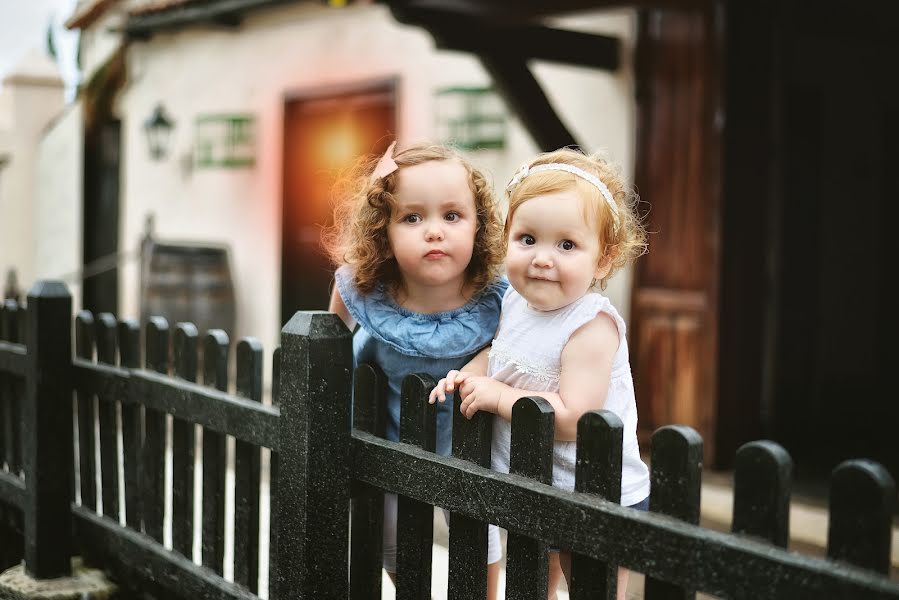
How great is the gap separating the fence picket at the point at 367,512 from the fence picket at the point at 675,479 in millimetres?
697

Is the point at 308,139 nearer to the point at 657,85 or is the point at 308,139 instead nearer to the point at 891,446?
the point at 657,85

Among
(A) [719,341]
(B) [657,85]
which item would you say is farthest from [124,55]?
(A) [719,341]

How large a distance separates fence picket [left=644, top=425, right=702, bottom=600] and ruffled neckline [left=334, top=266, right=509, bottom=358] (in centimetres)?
61

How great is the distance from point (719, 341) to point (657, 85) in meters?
1.42

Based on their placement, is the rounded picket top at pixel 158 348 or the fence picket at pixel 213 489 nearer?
the fence picket at pixel 213 489

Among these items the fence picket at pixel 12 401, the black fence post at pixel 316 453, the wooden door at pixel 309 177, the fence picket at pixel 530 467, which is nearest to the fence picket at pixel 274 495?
the black fence post at pixel 316 453

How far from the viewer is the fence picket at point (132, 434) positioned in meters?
2.77

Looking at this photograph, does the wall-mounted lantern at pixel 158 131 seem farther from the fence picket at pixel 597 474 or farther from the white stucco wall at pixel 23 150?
the fence picket at pixel 597 474

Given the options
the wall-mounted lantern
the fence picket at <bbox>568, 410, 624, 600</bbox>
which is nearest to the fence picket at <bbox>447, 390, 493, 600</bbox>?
the fence picket at <bbox>568, 410, 624, 600</bbox>

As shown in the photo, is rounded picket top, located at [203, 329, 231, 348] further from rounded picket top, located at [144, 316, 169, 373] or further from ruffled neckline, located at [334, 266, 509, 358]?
ruffled neckline, located at [334, 266, 509, 358]

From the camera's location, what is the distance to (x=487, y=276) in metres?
2.16

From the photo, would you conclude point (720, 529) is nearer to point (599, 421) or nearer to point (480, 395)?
point (480, 395)

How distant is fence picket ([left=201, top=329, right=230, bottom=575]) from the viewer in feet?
8.13

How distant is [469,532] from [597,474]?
34 centimetres
